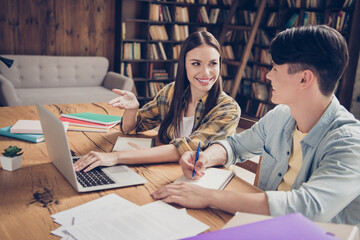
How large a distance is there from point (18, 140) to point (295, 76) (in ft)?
3.96

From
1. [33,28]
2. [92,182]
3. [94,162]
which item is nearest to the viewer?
[92,182]

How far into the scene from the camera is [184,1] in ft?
17.3

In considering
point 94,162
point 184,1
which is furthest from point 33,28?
point 94,162

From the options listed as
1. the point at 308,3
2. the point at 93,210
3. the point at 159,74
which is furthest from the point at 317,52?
the point at 159,74

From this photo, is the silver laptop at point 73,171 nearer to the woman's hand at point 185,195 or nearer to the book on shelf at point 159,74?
the woman's hand at point 185,195

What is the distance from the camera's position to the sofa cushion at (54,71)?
4.29m

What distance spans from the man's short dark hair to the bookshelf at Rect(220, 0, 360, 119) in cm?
343

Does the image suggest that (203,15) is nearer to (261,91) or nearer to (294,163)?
(261,91)

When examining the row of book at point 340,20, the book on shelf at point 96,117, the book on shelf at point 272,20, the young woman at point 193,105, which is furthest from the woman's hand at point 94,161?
the book on shelf at point 272,20

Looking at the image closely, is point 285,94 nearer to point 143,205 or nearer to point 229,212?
point 229,212

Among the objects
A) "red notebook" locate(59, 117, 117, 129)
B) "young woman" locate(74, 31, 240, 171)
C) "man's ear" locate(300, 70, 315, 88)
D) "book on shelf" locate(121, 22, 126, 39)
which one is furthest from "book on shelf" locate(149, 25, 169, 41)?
"man's ear" locate(300, 70, 315, 88)

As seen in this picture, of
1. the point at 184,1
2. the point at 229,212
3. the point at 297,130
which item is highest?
the point at 184,1

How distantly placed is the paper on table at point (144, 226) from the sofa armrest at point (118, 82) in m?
3.71

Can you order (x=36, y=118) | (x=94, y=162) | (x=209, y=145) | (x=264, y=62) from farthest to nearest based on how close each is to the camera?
1. (x=264, y=62)
2. (x=36, y=118)
3. (x=209, y=145)
4. (x=94, y=162)
